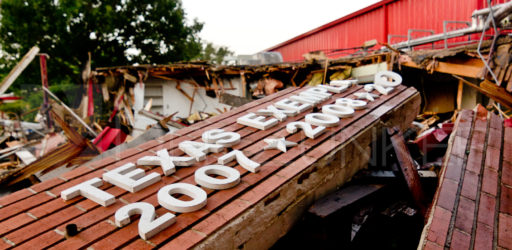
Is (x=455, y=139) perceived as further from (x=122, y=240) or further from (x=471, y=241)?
(x=122, y=240)

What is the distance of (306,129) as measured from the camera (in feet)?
11.6

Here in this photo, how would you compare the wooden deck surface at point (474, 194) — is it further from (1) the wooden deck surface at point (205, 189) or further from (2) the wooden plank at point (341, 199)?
(1) the wooden deck surface at point (205, 189)

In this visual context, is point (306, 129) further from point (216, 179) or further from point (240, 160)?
point (216, 179)

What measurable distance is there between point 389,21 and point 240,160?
14004 mm

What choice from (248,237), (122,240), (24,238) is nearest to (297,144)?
(248,237)

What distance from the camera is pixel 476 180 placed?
9.97 feet

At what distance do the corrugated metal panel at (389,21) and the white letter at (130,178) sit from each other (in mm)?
12824

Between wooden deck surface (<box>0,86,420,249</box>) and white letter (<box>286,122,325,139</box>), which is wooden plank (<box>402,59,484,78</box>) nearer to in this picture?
wooden deck surface (<box>0,86,420,249</box>)

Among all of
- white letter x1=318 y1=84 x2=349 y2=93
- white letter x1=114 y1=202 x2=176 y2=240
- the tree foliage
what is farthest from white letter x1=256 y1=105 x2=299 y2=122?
the tree foliage

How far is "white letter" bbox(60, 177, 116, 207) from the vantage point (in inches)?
93.5

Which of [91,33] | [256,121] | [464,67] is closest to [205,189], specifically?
[256,121]

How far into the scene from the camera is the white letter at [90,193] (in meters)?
2.38

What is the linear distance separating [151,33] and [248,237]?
23.2 m

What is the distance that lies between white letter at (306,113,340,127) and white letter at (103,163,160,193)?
210cm
